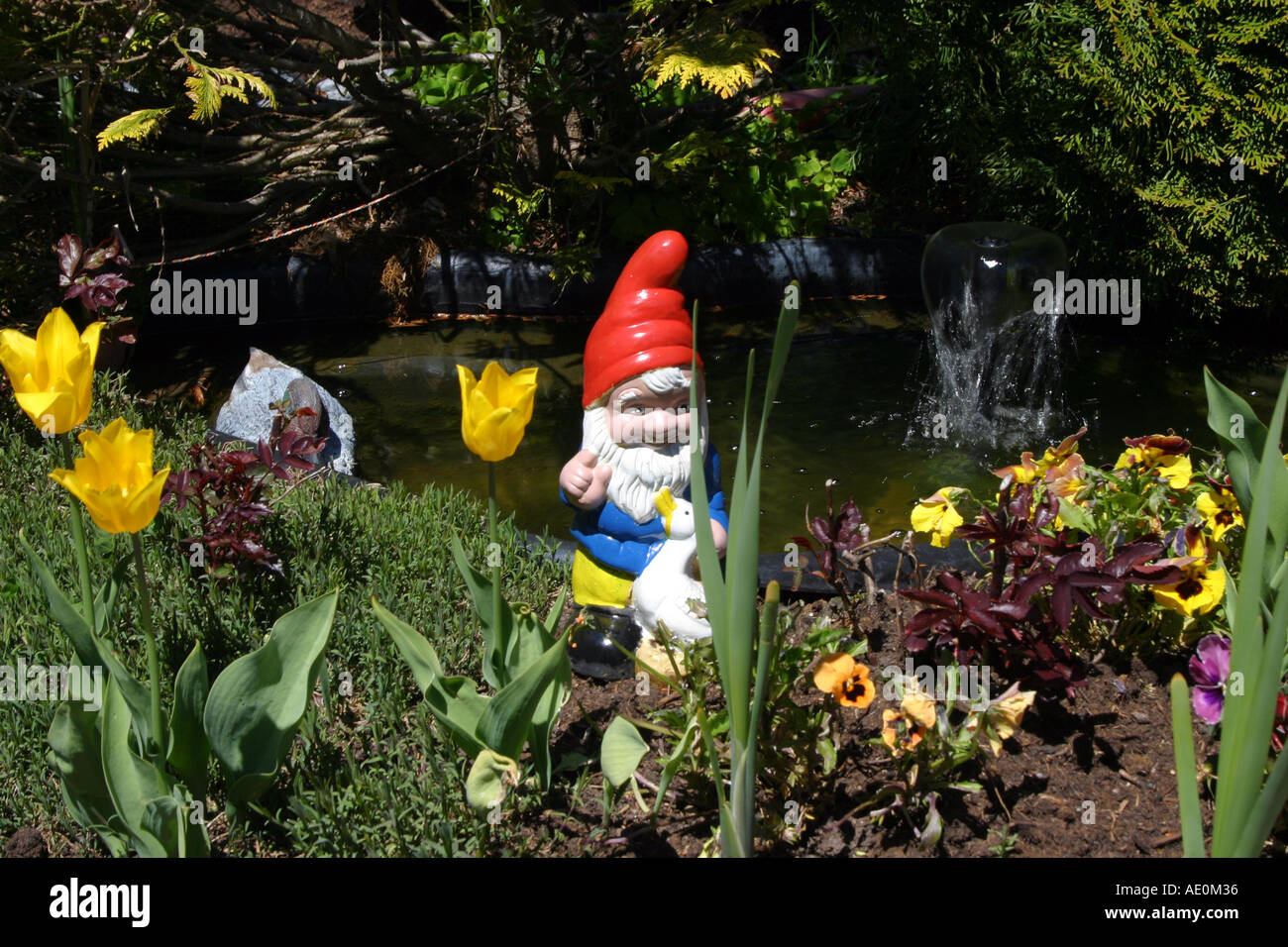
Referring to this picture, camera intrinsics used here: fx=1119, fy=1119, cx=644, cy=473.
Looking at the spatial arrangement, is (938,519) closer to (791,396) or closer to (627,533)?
(627,533)

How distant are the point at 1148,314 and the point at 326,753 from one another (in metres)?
5.14

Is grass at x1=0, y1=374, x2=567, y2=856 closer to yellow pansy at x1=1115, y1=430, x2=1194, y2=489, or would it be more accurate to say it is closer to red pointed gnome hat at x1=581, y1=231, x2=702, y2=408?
red pointed gnome hat at x1=581, y1=231, x2=702, y2=408

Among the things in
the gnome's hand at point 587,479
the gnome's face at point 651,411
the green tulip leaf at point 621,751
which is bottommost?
the green tulip leaf at point 621,751

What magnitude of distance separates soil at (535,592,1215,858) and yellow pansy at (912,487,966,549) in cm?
36

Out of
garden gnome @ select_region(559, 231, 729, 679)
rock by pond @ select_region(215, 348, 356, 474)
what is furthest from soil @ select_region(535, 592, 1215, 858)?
rock by pond @ select_region(215, 348, 356, 474)

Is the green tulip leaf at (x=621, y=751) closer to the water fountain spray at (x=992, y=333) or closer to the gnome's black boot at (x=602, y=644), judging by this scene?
the gnome's black boot at (x=602, y=644)

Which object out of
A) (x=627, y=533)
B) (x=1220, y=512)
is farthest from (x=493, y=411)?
(x=1220, y=512)

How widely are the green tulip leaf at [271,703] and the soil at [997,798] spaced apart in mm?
560

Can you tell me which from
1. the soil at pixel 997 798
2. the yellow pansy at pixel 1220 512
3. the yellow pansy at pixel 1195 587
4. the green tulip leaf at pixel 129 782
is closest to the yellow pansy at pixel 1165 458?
the yellow pansy at pixel 1220 512

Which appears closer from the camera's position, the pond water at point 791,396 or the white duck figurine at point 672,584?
the white duck figurine at point 672,584

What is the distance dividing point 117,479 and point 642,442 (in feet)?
4.40

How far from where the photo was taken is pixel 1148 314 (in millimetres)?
5957

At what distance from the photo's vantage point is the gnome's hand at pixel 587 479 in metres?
2.83
